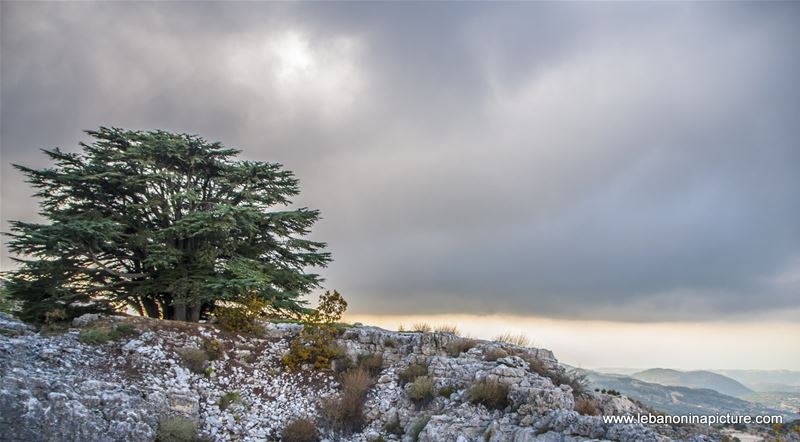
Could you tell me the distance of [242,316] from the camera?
18.5 meters

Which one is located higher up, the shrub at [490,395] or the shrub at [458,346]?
the shrub at [458,346]

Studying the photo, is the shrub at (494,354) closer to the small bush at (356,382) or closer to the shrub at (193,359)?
the small bush at (356,382)

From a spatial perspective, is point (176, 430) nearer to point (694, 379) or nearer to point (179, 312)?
point (179, 312)

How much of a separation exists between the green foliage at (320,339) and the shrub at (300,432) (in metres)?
3.09

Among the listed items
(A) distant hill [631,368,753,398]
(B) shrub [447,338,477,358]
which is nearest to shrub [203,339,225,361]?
(B) shrub [447,338,477,358]

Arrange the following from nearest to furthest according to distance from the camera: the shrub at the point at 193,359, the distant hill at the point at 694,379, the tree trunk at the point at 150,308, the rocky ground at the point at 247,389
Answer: the rocky ground at the point at 247,389 < the shrub at the point at 193,359 < the tree trunk at the point at 150,308 < the distant hill at the point at 694,379

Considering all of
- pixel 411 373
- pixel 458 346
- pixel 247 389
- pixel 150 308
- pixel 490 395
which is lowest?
pixel 247 389

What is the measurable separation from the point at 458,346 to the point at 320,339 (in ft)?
18.4

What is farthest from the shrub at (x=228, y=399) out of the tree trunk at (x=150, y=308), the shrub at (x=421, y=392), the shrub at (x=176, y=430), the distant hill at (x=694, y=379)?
the distant hill at (x=694, y=379)

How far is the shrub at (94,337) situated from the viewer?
15021 millimetres

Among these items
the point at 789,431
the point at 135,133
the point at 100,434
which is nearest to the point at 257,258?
the point at 135,133

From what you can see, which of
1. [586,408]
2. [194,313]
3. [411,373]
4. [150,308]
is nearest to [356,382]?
[411,373]

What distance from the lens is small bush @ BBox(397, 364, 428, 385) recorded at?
1628 centimetres

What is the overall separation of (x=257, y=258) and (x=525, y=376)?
44.5 feet
